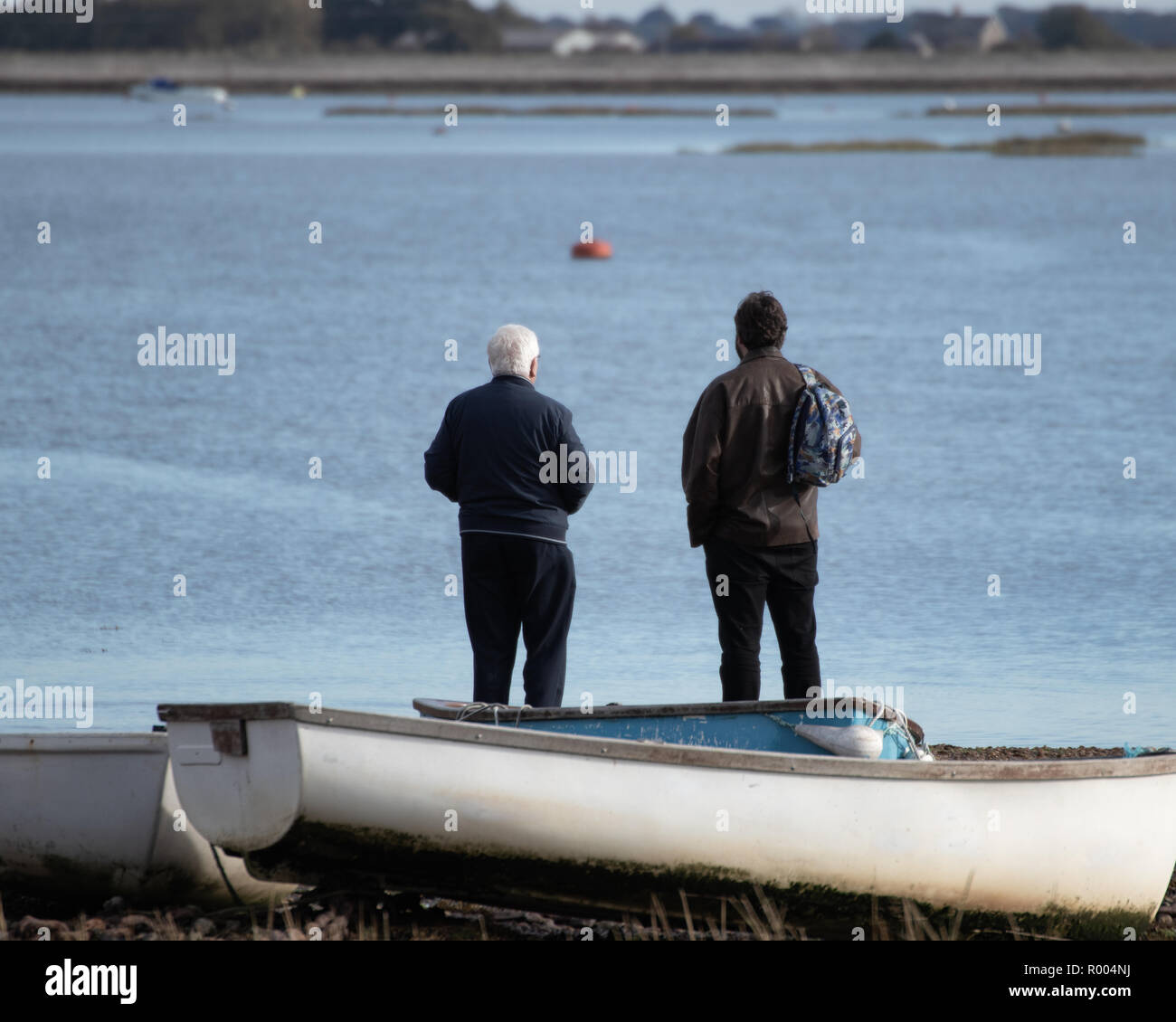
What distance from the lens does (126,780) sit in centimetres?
536

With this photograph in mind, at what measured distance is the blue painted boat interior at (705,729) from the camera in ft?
18.2

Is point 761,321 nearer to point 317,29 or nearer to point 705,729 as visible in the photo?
point 705,729

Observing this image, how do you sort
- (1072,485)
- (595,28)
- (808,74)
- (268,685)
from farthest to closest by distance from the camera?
(595,28) < (808,74) < (1072,485) < (268,685)

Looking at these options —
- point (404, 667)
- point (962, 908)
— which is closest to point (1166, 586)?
point (404, 667)

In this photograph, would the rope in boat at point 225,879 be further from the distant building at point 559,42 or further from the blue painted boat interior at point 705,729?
the distant building at point 559,42

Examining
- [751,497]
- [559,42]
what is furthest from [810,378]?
[559,42]

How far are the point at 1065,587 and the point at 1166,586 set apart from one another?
0.64 m

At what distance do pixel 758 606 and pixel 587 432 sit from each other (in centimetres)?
1093

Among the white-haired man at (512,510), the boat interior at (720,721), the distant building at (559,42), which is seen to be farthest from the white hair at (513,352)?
the distant building at (559,42)

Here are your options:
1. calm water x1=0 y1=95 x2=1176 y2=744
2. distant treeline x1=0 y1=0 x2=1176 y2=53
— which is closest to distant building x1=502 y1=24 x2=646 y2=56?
distant treeline x1=0 y1=0 x2=1176 y2=53

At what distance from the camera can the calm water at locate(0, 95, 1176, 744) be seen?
367 inches

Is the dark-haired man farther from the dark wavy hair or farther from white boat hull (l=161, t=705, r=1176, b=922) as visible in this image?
white boat hull (l=161, t=705, r=1176, b=922)

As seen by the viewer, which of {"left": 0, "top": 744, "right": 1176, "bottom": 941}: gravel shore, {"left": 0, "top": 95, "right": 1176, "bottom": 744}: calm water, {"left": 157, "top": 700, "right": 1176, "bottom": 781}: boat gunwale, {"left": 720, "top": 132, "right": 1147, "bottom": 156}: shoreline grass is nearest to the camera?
{"left": 157, "top": 700, "right": 1176, "bottom": 781}: boat gunwale
